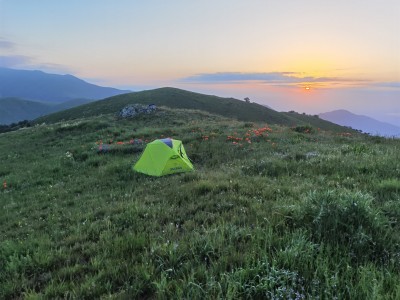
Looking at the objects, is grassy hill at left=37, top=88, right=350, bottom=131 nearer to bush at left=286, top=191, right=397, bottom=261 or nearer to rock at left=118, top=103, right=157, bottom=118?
rock at left=118, top=103, right=157, bottom=118

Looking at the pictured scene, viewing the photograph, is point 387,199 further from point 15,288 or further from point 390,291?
point 15,288

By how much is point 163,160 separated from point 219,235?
8702 millimetres

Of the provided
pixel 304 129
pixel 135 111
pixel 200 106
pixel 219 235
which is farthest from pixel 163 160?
pixel 200 106

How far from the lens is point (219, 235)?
5.99m

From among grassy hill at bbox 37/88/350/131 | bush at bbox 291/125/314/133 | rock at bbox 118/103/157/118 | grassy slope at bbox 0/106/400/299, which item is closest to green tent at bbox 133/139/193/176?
grassy slope at bbox 0/106/400/299

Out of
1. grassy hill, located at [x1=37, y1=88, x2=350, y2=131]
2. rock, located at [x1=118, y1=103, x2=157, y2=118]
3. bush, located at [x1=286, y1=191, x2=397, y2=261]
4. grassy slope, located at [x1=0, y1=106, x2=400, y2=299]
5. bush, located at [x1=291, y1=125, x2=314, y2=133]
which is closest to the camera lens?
grassy slope, located at [x1=0, y1=106, x2=400, y2=299]

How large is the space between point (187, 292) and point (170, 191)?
5861 millimetres

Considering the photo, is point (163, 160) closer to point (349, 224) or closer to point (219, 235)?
point (219, 235)

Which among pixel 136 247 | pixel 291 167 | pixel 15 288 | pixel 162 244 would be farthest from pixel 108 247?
pixel 291 167

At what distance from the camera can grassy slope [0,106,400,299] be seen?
4.66 m

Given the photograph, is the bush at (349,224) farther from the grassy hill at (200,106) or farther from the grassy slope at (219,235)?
the grassy hill at (200,106)

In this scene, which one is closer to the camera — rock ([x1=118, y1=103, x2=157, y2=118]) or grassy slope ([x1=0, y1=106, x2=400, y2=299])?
grassy slope ([x1=0, y1=106, x2=400, y2=299])

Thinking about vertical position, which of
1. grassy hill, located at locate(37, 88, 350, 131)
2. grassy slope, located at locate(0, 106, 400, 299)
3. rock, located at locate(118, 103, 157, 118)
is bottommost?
grassy hill, located at locate(37, 88, 350, 131)

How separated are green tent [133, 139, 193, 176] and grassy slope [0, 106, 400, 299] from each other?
1.28 metres
